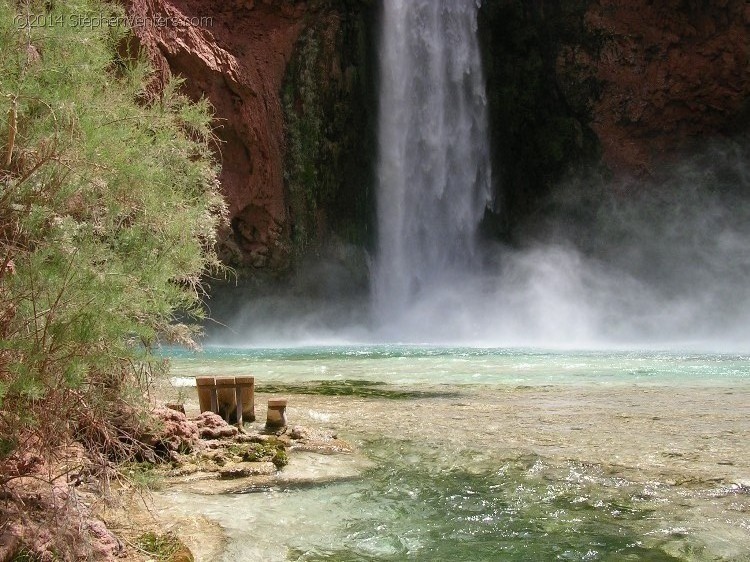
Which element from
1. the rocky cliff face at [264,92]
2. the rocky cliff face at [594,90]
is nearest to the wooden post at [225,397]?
the rocky cliff face at [264,92]

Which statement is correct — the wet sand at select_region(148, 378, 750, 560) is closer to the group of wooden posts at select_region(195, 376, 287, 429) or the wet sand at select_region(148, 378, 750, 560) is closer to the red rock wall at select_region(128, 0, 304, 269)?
the group of wooden posts at select_region(195, 376, 287, 429)

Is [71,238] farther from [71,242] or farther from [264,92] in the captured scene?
[264,92]

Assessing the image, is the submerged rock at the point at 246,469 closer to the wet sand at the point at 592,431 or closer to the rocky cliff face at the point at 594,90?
the wet sand at the point at 592,431

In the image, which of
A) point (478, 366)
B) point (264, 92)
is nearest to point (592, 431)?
point (478, 366)

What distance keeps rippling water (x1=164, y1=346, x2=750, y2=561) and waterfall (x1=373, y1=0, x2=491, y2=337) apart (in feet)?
52.8

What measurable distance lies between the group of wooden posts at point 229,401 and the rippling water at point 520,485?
24.5 inches

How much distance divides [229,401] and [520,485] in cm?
316

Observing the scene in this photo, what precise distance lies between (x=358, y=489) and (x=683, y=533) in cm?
202

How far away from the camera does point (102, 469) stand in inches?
133

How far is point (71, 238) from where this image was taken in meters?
3.38

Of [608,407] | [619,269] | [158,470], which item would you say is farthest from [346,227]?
[158,470]

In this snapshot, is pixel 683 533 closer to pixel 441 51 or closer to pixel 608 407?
pixel 608 407

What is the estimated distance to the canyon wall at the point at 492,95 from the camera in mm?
25062

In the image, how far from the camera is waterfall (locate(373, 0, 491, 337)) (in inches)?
1033
